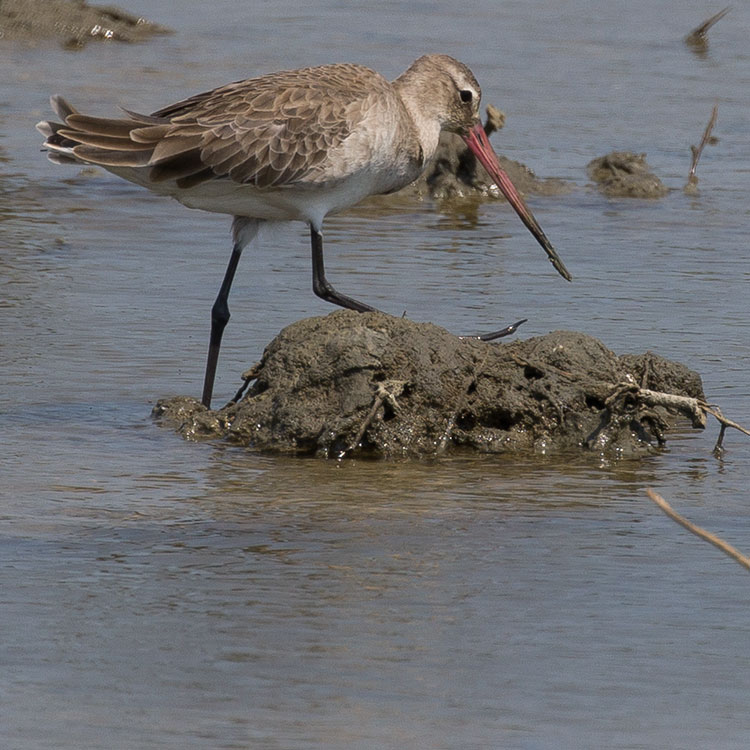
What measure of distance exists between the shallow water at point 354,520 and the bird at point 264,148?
752mm

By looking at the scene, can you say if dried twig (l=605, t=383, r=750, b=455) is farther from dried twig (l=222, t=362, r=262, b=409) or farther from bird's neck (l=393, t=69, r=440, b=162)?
bird's neck (l=393, t=69, r=440, b=162)

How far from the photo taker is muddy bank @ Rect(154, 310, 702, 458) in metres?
6.16

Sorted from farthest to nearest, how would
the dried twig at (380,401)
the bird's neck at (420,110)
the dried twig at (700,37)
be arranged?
the dried twig at (700,37) < the bird's neck at (420,110) < the dried twig at (380,401)

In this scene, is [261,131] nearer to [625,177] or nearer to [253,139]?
[253,139]

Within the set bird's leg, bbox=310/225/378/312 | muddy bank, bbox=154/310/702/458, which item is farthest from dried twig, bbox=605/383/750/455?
bird's leg, bbox=310/225/378/312

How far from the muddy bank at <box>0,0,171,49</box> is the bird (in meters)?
9.03

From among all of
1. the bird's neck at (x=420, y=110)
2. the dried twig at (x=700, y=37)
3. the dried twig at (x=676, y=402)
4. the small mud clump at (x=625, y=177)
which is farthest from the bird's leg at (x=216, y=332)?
the dried twig at (x=700, y=37)

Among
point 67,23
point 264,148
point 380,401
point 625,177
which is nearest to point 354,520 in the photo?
point 380,401

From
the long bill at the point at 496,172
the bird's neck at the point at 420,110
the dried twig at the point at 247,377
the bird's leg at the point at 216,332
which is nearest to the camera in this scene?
the dried twig at the point at 247,377

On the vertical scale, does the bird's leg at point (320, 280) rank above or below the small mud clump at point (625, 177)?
above

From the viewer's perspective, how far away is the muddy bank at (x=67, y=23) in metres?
15.8

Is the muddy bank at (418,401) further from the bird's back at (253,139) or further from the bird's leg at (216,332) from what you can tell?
the bird's back at (253,139)

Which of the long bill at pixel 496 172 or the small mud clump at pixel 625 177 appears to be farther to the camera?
the small mud clump at pixel 625 177

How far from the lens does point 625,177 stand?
11.0 metres
